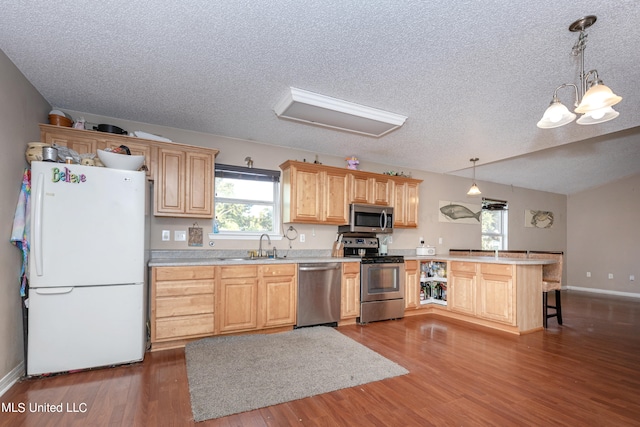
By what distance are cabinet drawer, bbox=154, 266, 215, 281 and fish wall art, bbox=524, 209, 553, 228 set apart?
7583 mm

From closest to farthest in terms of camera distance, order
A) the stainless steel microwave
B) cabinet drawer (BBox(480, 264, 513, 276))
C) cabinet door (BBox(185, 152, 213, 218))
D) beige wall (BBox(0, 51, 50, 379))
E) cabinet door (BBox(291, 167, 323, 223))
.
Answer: beige wall (BBox(0, 51, 50, 379)), cabinet door (BBox(185, 152, 213, 218)), cabinet drawer (BBox(480, 264, 513, 276)), cabinet door (BBox(291, 167, 323, 223)), the stainless steel microwave

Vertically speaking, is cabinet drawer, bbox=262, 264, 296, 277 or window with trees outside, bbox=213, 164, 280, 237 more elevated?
window with trees outside, bbox=213, 164, 280, 237

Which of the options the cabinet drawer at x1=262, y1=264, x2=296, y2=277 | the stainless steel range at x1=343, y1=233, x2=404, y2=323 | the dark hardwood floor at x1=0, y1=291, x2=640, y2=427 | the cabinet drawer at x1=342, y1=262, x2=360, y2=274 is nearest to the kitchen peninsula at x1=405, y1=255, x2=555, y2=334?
the stainless steel range at x1=343, y1=233, x2=404, y2=323

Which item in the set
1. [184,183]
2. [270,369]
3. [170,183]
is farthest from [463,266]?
[170,183]

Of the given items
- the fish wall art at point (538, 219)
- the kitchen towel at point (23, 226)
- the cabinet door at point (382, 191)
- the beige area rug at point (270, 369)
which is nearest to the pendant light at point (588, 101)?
the beige area rug at point (270, 369)

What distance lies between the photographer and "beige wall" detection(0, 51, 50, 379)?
230cm

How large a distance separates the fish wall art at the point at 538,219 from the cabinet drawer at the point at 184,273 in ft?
24.9

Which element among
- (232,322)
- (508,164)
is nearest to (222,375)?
(232,322)

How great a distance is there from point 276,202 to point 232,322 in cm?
177

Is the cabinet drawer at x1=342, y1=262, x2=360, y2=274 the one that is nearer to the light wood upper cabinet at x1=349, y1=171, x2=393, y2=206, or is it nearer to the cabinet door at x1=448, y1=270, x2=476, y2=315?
the light wood upper cabinet at x1=349, y1=171, x2=393, y2=206

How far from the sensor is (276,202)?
4.47 m

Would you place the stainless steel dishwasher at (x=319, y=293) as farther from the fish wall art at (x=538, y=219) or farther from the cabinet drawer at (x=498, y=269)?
the fish wall art at (x=538, y=219)

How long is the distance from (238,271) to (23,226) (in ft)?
6.20

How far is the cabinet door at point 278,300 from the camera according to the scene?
3.62m
